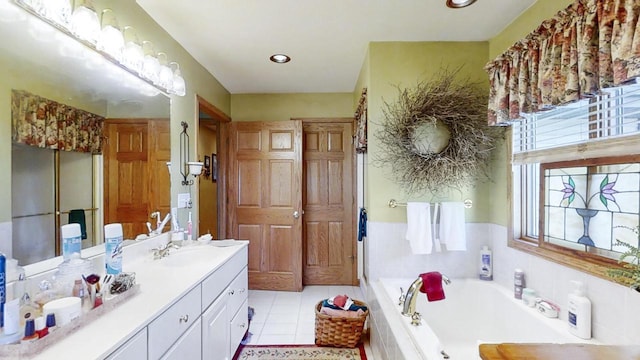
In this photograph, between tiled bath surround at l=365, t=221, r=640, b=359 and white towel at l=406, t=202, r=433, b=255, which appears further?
white towel at l=406, t=202, r=433, b=255

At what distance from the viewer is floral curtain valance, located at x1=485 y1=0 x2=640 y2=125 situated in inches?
48.6

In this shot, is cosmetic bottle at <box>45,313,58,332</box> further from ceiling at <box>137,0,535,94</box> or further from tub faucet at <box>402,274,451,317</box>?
ceiling at <box>137,0,535,94</box>

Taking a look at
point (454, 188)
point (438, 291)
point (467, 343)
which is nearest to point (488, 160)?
point (454, 188)

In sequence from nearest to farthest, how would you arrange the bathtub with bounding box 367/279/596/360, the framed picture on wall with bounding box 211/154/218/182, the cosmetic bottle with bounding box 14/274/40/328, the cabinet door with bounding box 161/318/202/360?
the cosmetic bottle with bounding box 14/274/40/328, the cabinet door with bounding box 161/318/202/360, the bathtub with bounding box 367/279/596/360, the framed picture on wall with bounding box 211/154/218/182

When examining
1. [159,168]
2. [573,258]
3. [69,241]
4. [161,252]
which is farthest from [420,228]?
[69,241]

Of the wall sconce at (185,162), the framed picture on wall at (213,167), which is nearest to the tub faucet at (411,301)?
the wall sconce at (185,162)

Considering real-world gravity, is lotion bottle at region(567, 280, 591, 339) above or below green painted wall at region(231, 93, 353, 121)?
below

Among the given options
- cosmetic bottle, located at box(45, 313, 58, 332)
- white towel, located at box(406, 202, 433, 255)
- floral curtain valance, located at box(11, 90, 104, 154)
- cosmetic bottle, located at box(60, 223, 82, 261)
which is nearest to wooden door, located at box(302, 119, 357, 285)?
white towel, located at box(406, 202, 433, 255)

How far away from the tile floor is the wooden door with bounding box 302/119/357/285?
0.21 m

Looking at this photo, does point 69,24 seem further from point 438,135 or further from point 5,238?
point 438,135

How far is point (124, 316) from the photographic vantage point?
1148 mm

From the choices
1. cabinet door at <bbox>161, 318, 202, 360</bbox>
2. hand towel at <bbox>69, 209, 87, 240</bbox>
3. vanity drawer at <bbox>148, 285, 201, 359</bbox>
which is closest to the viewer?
vanity drawer at <bbox>148, 285, 201, 359</bbox>

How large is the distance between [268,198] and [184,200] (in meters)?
1.30

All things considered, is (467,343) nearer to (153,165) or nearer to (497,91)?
(497,91)
